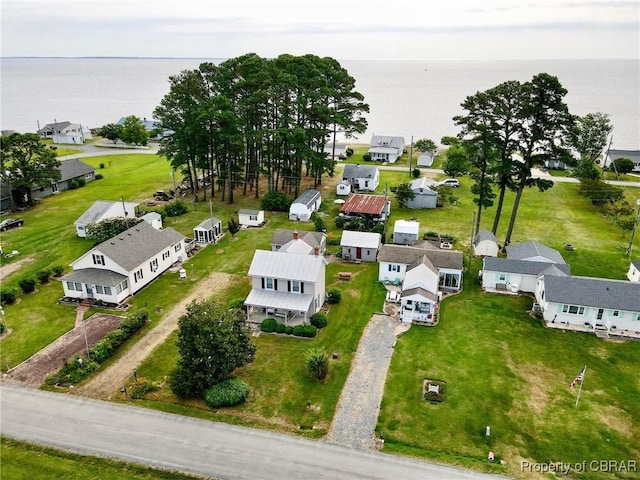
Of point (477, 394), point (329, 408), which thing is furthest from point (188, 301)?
point (477, 394)

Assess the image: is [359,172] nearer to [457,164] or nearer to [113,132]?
[457,164]

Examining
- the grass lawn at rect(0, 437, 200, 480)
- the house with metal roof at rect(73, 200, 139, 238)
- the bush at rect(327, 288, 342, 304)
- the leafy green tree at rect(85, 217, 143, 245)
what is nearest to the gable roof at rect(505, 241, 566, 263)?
the bush at rect(327, 288, 342, 304)

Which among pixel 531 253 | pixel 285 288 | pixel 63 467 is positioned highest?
pixel 531 253

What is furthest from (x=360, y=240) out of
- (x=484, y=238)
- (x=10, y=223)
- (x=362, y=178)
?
(x=10, y=223)

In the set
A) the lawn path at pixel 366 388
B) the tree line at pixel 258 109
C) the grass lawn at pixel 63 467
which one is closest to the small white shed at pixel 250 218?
the tree line at pixel 258 109

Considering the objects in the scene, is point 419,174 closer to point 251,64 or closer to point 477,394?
point 251,64

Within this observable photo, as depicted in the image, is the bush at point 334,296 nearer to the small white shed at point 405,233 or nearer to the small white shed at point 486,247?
the small white shed at point 405,233
